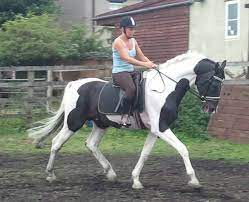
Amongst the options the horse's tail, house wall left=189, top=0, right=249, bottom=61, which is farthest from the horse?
house wall left=189, top=0, right=249, bottom=61

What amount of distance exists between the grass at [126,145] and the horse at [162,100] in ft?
10.6

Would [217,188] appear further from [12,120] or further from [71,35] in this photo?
[71,35]

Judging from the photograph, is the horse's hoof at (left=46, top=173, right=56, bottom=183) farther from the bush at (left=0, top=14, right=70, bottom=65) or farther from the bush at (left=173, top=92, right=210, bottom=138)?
the bush at (left=0, top=14, right=70, bottom=65)

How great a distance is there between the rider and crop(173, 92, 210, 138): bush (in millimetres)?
6177

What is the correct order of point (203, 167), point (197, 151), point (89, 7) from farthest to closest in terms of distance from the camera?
point (89, 7) → point (197, 151) → point (203, 167)

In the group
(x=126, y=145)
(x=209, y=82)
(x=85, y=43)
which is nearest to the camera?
(x=209, y=82)

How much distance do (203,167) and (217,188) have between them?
7.34 ft

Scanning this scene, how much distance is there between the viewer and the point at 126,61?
8.73 metres

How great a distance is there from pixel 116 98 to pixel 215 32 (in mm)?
14999

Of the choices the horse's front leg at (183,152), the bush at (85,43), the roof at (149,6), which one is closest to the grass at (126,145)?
the horse's front leg at (183,152)

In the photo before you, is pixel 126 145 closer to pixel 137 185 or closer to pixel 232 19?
pixel 137 185

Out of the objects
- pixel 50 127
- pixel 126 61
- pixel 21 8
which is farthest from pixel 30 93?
pixel 21 8

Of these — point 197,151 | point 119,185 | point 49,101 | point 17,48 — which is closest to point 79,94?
point 119,185

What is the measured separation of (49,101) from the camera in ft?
53.4
